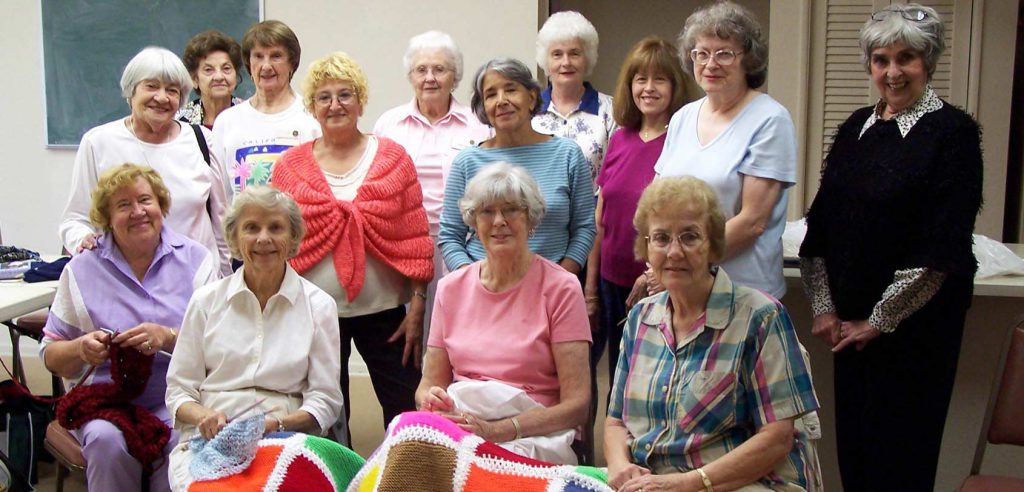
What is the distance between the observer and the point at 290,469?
198 centimetres

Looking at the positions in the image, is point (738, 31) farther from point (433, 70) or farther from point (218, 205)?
point (218, 205)

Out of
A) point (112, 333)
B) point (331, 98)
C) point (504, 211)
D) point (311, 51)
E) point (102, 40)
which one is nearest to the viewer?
point (504, 211)

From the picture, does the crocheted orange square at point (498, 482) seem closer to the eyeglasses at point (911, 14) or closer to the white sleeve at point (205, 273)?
the white sleeve at point (205, 273)

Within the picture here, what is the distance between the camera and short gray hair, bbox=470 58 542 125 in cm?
249

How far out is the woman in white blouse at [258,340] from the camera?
2.21 m

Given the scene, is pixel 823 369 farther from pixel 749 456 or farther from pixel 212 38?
pixel 212 38

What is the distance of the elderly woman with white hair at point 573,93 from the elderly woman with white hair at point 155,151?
110cm

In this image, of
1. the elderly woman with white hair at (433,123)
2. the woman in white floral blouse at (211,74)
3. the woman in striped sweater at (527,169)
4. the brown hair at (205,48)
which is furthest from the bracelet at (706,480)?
the brown hair at (205,48)

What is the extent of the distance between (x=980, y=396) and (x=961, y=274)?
0.70 meters

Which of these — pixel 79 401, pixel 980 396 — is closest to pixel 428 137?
pixel 79 401

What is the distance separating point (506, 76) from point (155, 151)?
115 centimetres

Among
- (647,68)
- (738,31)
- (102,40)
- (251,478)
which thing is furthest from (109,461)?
(102,40)

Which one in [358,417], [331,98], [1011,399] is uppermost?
[331,98]

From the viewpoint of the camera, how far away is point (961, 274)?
2.08m
